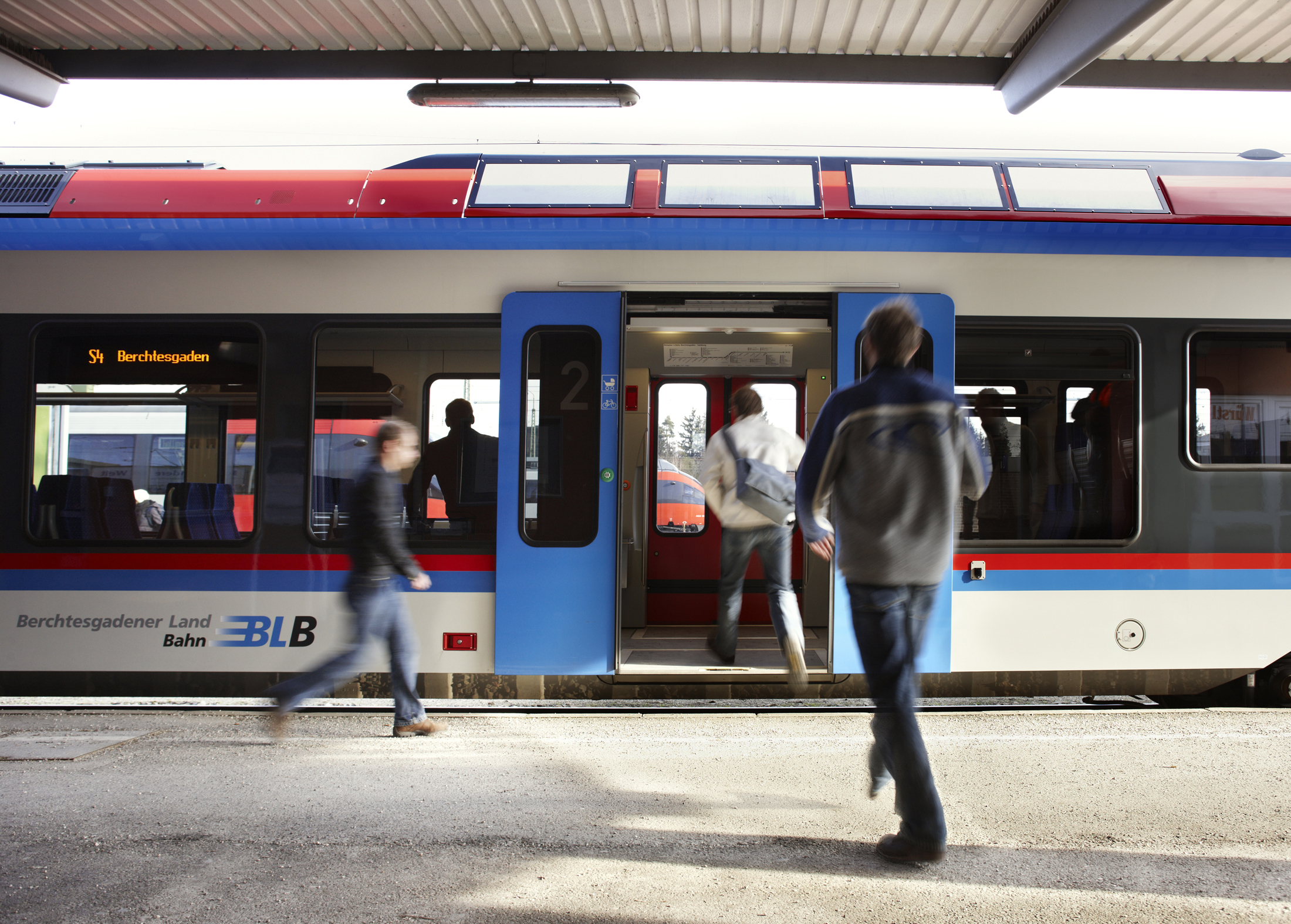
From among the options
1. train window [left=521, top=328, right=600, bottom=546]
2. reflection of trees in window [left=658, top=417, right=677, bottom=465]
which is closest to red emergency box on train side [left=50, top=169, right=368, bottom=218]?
train window [left=521, top=328, right=600, bottom=546]

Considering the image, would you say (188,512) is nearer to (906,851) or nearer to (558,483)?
(558,483)

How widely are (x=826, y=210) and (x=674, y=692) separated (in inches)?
118

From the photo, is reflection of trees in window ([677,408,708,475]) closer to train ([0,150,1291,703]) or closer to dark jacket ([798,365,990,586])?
train ([0,150,1291,703])

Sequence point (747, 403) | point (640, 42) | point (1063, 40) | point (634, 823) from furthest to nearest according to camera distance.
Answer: point (747, 403) < point (640, 42) < point (1063, 40) < point (634, 823)

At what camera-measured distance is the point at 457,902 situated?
2.66 meters

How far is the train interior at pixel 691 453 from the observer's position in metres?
6.98

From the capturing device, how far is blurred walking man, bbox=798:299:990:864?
9.38ft

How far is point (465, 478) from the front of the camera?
489cm

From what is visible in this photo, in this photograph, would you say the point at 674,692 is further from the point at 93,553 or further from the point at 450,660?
the point at 93,553

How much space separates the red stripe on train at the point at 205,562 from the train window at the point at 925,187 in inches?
122

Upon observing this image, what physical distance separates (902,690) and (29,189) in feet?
18.3

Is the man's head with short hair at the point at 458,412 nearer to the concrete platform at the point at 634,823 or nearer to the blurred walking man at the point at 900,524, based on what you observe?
the concrete platform at the point at 634,823

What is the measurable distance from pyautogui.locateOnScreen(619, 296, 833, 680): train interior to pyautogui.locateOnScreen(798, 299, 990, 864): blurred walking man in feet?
12.4

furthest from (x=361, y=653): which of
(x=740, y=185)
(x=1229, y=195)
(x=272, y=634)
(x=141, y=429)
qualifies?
(x=1229, y=195)
